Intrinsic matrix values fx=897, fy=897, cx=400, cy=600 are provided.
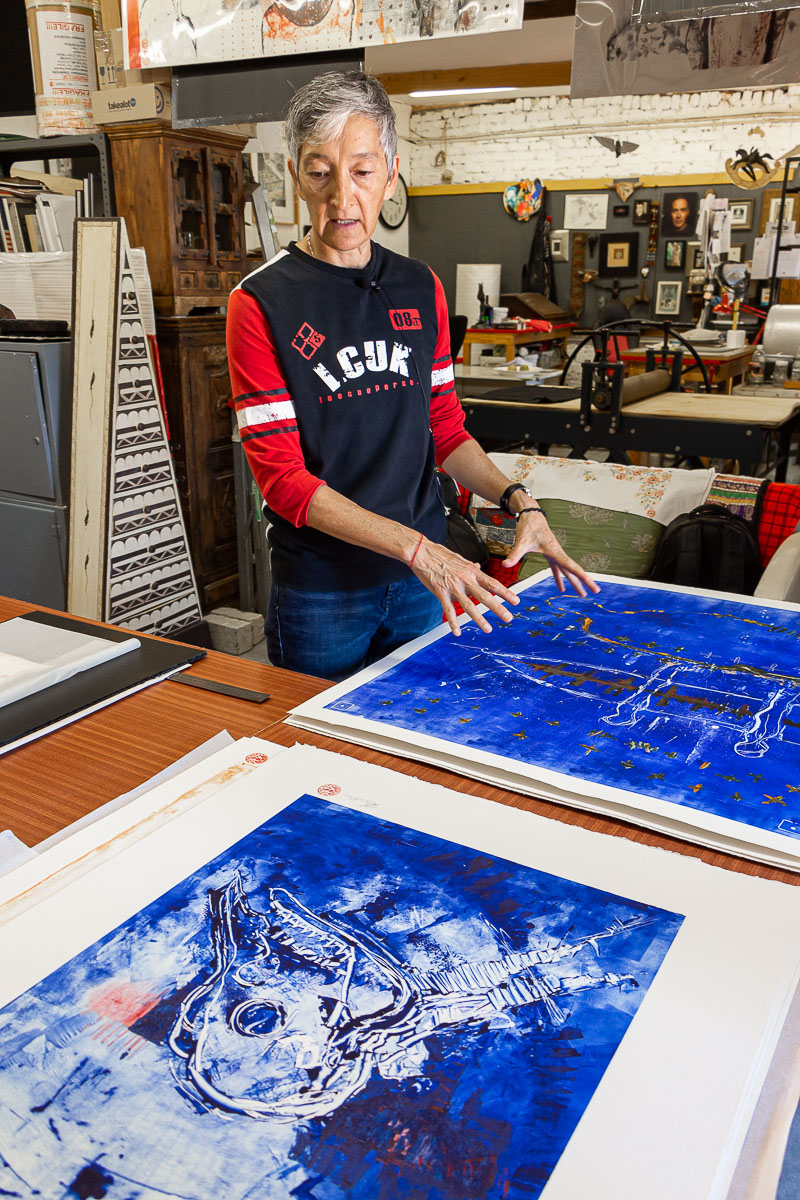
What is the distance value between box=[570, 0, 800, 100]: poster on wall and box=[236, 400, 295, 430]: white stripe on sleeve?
1.12 meters

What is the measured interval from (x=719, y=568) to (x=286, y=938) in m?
1.89

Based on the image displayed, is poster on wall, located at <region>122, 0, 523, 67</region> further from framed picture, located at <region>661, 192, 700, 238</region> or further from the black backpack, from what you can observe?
framed picture, located at <region>661, 192, 700, 238</region>

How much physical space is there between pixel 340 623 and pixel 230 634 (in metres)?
1.94

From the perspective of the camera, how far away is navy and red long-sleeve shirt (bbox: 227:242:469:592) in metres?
1.27

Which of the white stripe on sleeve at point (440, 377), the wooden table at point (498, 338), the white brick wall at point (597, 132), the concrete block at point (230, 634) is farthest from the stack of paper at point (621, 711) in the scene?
the white brick wall at point (597, 132)

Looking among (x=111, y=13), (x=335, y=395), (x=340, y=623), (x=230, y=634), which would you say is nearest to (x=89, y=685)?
(x=340, y=623)

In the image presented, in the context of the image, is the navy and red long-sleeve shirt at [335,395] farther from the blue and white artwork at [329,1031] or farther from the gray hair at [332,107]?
the blue and white artwork at [329,1031]

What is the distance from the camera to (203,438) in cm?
321

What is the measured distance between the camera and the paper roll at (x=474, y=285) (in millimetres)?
8062

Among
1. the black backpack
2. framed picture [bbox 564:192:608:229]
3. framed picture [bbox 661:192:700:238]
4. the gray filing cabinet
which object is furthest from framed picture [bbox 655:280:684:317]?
the gray filing cabinet

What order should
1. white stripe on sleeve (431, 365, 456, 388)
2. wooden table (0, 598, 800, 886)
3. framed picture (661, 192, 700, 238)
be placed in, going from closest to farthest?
wooden table (0, 598, 800, 886), white stripe on sleeve (431, 365, 456, 388), framed picture (661, 192, 700, 238)

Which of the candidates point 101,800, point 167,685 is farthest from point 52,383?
point 101,800

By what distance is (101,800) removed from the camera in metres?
0.85

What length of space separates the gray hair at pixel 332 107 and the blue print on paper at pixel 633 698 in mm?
717
